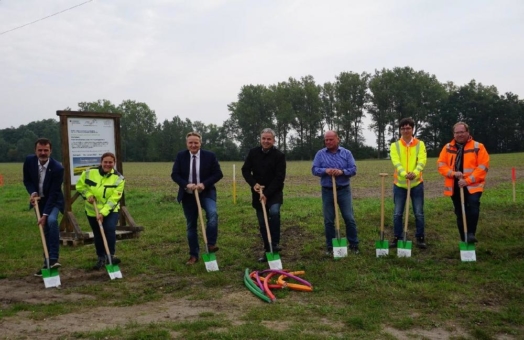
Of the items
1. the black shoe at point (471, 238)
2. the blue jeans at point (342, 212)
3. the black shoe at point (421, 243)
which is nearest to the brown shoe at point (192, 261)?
the blue jeans at point (342, 212)

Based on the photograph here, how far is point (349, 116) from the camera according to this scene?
252ft

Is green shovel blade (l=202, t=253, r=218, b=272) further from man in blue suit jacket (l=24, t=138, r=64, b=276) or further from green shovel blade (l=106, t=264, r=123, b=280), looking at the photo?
man in blue suit jacket (l=24, t=138, r=64, b=276)

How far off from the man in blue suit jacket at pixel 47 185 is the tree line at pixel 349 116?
6529 cm

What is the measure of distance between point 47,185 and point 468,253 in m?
6.17

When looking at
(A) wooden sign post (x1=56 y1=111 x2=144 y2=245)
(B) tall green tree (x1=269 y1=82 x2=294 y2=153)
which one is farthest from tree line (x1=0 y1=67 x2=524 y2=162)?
(A) wooden sign post (x1=56 y1=111 x2=144 y2=245)

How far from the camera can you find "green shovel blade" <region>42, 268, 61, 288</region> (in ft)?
20.4

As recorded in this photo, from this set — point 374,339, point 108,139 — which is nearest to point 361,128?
point 108,139

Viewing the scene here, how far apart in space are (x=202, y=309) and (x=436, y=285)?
2.77 meters

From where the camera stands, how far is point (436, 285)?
564 centimetres

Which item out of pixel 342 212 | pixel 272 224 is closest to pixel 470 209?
pixel 342 212

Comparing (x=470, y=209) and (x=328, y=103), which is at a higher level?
(x=328, y=103)

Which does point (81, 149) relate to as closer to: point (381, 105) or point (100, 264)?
point (100, 264)

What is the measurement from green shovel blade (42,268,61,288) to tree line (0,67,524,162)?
65964 millimetres

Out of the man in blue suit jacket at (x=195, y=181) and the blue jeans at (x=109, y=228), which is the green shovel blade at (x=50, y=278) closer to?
the blue jeans at (x=109, y=228)
